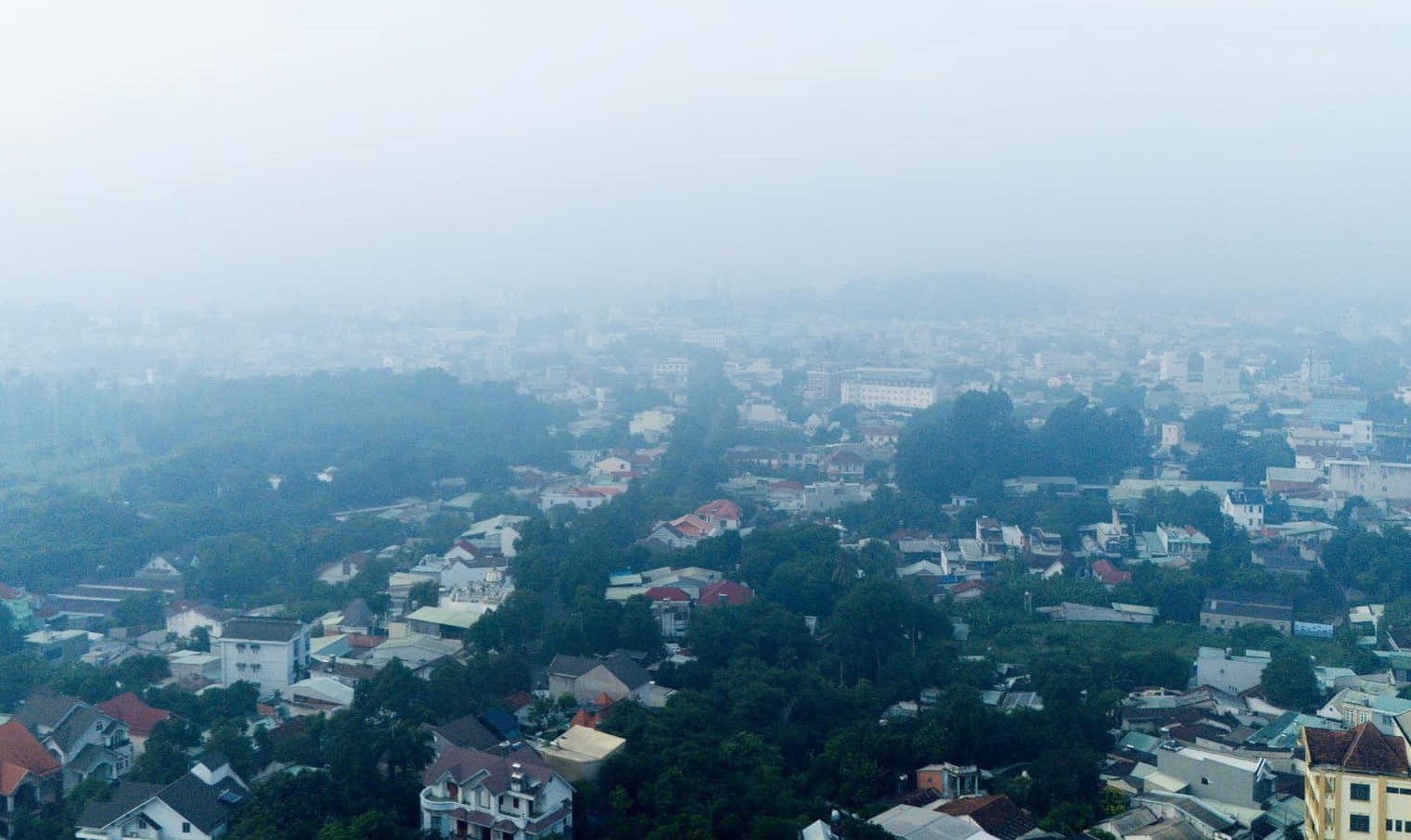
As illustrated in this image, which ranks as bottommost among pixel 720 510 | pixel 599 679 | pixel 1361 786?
pixel 720 510

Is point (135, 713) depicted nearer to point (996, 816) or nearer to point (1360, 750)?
point (996, 816)

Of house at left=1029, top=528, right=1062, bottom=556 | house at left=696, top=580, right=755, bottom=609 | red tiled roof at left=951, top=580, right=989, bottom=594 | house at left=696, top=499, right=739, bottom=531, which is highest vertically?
house at left=696, top=580, right=755, bottom=609

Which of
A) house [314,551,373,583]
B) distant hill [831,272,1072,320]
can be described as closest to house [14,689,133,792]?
house [314,551,373,583]

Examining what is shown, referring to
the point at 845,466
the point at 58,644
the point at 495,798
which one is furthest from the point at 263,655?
the point at 845,466

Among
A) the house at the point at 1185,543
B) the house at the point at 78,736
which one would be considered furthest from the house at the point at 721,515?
the house at the point at 78,736

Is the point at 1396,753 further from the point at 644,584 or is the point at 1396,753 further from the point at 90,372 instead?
the point at 90,372

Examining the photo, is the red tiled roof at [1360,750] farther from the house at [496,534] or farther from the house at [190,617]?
the house at [496,534]

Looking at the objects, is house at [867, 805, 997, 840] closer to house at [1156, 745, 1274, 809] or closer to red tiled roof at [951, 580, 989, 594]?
house at [1156, 745, 1274, 809]
